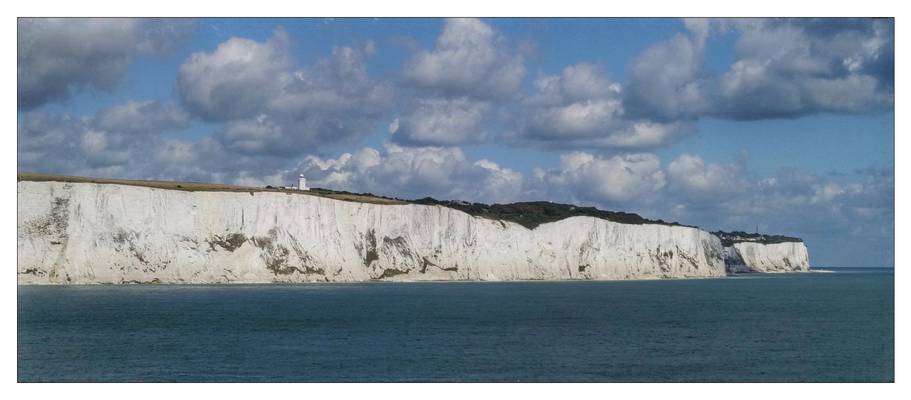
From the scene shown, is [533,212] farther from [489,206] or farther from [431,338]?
[431,338]

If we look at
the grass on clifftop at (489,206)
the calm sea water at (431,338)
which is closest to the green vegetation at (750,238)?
the grass on clifftop at (489,206)

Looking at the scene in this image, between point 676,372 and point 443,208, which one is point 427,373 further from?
point 443,208

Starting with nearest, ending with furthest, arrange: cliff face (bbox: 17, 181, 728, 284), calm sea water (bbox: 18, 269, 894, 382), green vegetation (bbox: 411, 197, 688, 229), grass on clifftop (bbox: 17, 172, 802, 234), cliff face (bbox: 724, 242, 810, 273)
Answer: calm sea water (bbox: 18, 269, 894, 382) → cliff face (bbox: 17, 181, 728, 284) → grass on clifftop (bbox: 17, 172, 802, 234) → green vegetation (bbox: 411, 197, 688, 229) → cliff face (bbox: 724, 242, 810, 273)

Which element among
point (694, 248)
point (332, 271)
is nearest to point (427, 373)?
point (332, 271)

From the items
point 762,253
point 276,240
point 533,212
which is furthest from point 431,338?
point 762,253

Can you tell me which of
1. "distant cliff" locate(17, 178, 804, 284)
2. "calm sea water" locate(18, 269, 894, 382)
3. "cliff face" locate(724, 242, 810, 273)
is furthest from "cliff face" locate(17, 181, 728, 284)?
"cliff face" locate(724, 242, 810, 273)

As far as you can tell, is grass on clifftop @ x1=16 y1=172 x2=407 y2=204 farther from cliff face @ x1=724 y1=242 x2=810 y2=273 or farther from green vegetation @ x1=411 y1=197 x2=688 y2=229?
cliff face @ x1=724 y1=242 x2=810 y2=273

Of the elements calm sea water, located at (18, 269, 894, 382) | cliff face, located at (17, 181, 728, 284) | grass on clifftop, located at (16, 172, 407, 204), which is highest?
grass on clifftop, located at (16, 172, 407, 204)
